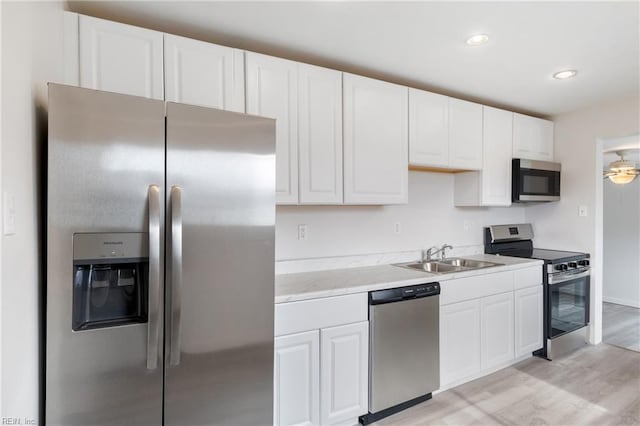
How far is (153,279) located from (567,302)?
3.61 m

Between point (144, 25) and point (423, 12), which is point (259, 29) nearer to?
point (144, 25)

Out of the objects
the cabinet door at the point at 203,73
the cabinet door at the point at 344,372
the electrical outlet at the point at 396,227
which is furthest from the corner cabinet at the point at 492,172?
the cabinet door at the point at 203,73

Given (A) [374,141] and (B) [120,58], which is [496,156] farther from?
(B) [120,58]

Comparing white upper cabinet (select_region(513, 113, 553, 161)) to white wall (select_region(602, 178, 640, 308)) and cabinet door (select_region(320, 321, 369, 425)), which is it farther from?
cabinet door (select_region(320, 321, 369, 425))

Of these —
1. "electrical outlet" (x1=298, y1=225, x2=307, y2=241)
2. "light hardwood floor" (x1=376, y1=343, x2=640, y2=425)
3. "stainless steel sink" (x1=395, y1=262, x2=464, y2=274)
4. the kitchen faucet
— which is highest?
"electrical outlet" (x1=298, y1=225, x2=307, y2=241)

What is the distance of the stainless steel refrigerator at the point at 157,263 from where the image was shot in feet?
4.01

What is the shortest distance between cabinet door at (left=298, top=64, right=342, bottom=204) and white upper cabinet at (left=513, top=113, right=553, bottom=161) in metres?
2.04

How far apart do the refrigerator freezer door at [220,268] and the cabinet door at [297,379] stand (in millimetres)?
215

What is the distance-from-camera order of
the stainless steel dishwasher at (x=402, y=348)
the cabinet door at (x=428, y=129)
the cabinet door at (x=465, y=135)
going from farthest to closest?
1. the cabinet door at (x=465, y=135)
2. the cabinet door at (x=428, y=129)
3. the stainless steel dishwasher at (x=402, y=348)

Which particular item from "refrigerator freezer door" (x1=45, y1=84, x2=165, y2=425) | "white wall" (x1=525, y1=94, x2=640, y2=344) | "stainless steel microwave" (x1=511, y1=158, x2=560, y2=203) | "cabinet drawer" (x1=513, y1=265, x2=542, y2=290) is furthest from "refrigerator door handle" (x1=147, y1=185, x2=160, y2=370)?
"white wall" (x1=525, y1=94, x2=640, y2=344)

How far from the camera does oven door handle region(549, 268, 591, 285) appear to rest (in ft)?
10.1

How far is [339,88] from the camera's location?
2297 mm

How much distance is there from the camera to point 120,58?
1.68m

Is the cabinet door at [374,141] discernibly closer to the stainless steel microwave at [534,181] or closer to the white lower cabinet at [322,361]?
the white lower cabinet at [322,361]
